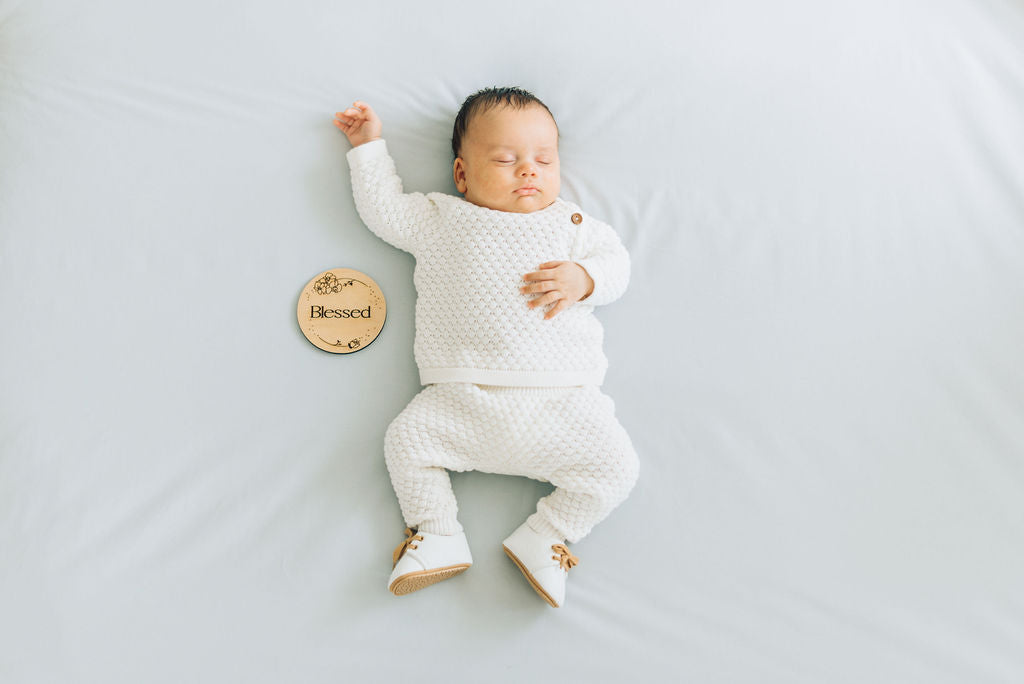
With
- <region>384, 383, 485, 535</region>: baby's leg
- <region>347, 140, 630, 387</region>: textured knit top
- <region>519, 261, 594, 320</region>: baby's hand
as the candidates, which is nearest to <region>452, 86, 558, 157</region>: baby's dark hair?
<region>347, 140, 630, 387</region>: textured knit top

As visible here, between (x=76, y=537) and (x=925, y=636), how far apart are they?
128 cm

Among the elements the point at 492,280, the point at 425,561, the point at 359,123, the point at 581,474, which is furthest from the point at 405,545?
the point at 359,123

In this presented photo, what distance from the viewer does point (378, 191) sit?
118 cm

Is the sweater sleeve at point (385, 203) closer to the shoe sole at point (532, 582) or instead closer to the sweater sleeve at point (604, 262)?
the sweater sleeve at point (604, 262)

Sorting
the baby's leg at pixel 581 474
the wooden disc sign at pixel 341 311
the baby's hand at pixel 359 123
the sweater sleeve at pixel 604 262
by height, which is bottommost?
the baby's leg at pixel 581 474

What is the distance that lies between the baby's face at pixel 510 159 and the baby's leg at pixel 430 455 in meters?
0.32

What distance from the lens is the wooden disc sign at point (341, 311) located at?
1162mm

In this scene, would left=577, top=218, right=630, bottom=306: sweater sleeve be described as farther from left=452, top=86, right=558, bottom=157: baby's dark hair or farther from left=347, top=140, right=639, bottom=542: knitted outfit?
left=452, top=86, right=558, bottom=157: baby's dark hair

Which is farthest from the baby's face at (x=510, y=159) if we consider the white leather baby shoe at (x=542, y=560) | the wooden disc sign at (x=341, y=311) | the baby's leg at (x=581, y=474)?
the white leather baby shoe at (x=542, y=560)

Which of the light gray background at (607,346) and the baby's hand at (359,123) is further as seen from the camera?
the baby's hand at (359,123)

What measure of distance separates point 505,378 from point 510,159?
35 centimetres

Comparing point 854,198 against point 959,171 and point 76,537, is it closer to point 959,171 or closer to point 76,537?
point 959,171

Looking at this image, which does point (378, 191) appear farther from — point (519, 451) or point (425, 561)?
point (425, 561)

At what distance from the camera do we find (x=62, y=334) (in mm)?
1131
